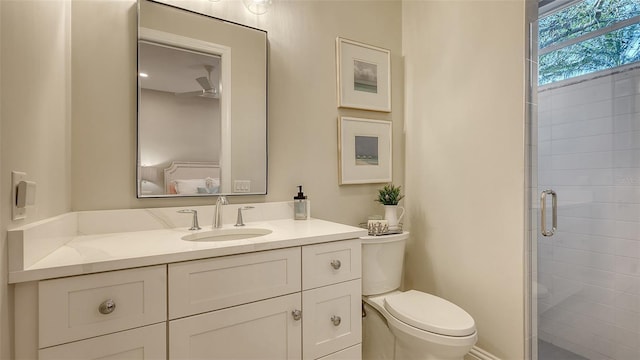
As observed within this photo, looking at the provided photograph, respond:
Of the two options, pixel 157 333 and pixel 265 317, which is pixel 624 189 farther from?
pixel 157 333

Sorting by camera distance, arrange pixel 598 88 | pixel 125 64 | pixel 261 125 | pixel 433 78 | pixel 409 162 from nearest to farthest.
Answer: pixel 125 64, pixel 598 88, pixel 261 125, pixel 433 78, pixel 409 162

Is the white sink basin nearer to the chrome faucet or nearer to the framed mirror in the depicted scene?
the chrome faucet

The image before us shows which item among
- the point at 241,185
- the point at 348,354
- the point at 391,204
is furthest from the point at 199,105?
the point at 348,354

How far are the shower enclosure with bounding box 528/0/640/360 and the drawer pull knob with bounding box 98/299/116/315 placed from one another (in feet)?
5.84

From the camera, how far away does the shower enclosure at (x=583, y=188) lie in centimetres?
142

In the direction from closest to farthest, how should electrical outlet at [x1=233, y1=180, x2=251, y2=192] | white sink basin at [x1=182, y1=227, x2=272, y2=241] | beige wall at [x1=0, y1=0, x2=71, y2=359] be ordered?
Result: beige wall at [x1=0, y1=0, x2=71, y2=359], white sink basin at [x1=182, y1=227, x2=272, y2=241], electrical outlet at [x1=233, y1=180, x2=251, y2=192]

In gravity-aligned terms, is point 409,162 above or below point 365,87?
below

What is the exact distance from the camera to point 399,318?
1.46 m

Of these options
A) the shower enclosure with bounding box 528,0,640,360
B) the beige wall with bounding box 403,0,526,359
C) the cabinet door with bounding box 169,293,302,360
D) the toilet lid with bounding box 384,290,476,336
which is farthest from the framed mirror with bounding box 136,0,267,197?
the shower enclosure with bounding box 528,0,640,360

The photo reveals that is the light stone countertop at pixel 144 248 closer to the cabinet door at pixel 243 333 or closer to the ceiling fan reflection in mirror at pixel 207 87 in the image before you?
the cabinet door at pixel 243 333

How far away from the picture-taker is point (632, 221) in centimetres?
141

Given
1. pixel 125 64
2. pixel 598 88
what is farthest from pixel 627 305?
pixel 125 64

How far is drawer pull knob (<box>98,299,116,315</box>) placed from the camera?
34.3 inches

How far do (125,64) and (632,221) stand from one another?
2402mm
